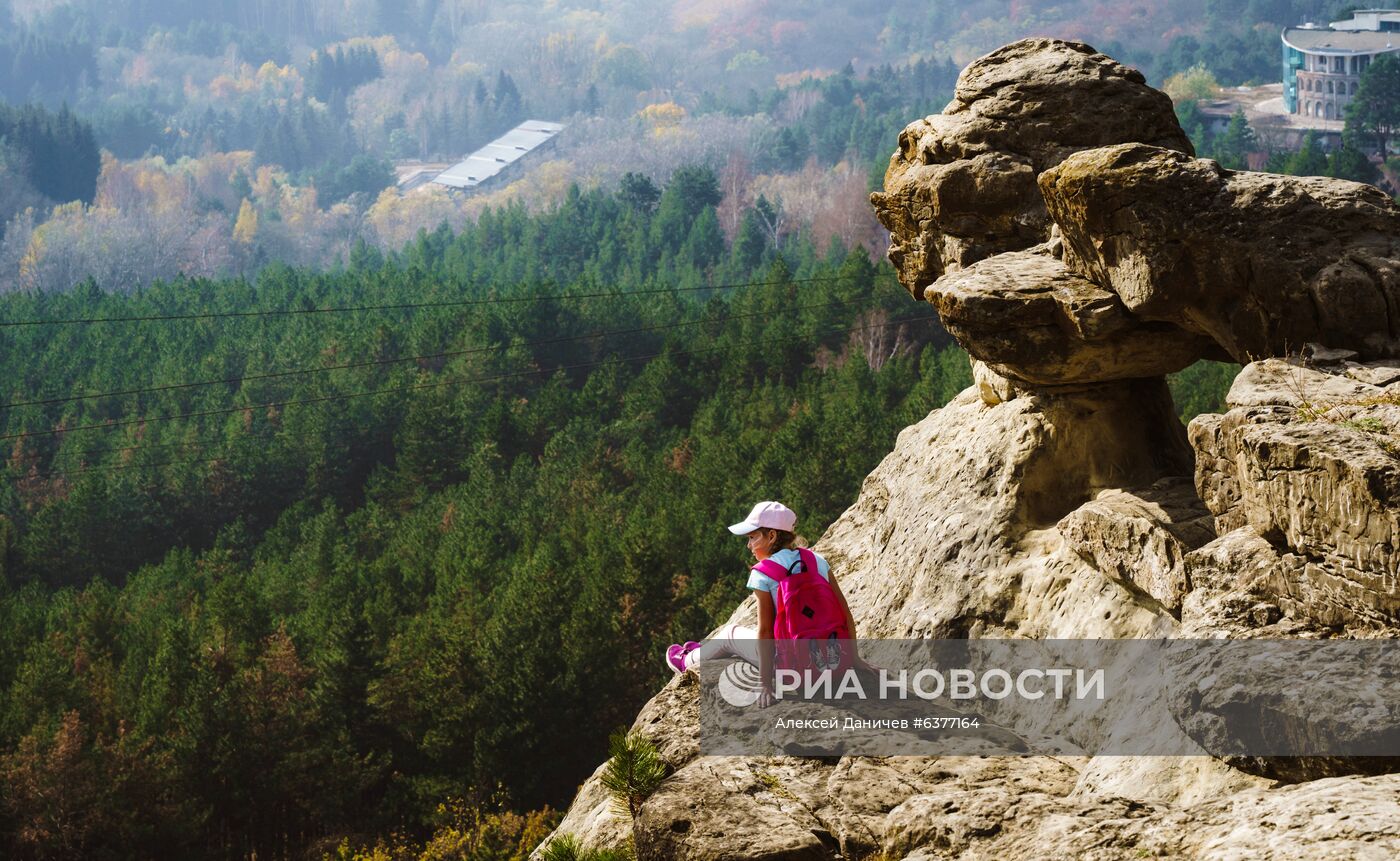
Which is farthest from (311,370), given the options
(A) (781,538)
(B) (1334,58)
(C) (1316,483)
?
(B) (1334,58)

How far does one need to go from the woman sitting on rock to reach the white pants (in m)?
0.32

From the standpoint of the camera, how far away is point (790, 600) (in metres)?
8.78

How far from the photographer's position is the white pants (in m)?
9.50

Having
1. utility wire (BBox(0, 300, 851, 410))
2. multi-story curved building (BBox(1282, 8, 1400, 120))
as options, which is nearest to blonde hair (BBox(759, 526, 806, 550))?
utility wire (BBox(0, 300, 851, 410))

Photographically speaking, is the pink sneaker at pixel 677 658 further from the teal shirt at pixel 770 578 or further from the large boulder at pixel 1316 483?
the large boulder at pixel 1316 483

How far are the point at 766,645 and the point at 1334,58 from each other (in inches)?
3940

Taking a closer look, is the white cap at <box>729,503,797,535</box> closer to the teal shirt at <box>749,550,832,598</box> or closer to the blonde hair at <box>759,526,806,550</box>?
the blonde hair at <box>759,526,806,550</box>

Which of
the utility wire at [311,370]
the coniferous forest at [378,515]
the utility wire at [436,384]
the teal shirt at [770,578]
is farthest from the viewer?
the utility wire at [311,370]

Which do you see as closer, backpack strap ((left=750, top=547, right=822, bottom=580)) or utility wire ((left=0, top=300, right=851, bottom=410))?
backpack strap ((left=750, top=547, right=822, bottom=580))

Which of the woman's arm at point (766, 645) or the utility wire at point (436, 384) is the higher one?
the woman's arm at point (766, 645)

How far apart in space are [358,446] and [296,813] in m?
31.6

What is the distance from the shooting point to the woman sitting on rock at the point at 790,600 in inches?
345

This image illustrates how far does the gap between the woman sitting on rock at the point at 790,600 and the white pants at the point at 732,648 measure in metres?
0.32

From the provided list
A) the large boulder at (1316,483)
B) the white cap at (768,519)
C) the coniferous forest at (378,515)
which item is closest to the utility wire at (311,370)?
the coniferous forest at (378,515)
